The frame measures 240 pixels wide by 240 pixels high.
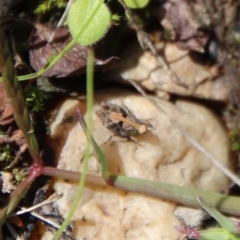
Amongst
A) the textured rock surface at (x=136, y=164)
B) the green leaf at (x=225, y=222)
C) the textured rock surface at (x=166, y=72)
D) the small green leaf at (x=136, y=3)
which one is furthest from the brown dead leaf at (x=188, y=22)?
the green leaf at (x=225, y=222)

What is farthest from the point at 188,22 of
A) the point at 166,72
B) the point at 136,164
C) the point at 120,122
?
the point at 136,164

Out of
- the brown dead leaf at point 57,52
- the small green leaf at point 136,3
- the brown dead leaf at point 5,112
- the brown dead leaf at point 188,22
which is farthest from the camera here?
the brown dead leaf at point 188,22

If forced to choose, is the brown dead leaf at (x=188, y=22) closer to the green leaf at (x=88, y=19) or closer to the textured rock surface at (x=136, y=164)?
the textured rock surface at (x=136, y=164)

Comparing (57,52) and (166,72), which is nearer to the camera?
(57,52)

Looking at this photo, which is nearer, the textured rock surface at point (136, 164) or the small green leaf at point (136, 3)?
the textured rock surface at point (136, 164)

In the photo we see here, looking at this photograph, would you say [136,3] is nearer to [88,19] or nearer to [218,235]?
[88,19]
